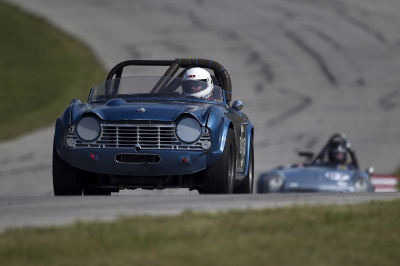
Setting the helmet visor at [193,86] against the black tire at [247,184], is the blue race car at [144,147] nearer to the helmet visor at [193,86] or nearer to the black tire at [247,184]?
Answer: the helmet visor at [193,86]

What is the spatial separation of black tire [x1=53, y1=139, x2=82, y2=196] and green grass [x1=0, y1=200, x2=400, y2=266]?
102 inches

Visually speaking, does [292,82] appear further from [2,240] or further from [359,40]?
[2,240]

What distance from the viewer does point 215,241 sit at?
14.4 feet

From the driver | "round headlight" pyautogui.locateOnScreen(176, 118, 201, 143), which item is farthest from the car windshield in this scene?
the driver

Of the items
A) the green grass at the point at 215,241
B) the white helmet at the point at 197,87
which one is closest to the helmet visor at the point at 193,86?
the white helmet at the point at 197,87

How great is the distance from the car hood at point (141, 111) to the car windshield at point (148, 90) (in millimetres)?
769

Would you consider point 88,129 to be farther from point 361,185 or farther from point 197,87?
point 361,185

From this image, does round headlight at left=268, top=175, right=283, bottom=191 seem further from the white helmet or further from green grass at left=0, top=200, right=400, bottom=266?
green grass at left=0, top=200, right=400, bottom=266

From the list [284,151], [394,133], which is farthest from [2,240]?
[394,133]

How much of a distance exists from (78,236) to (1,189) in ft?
39.8

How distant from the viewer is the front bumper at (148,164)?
7266mm

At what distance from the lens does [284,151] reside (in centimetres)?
2075

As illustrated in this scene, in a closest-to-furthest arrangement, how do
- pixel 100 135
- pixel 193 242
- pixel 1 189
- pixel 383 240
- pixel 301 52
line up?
pixel 193 242 → pixel 383 240 → pixel 100 135 → pixel 1 189 → pixel 301 52

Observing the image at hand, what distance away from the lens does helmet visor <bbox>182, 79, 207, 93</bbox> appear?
28.8 feet
